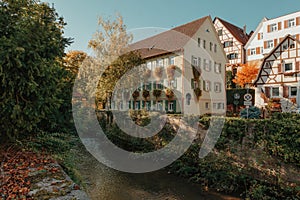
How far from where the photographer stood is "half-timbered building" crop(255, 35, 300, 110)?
1792cm

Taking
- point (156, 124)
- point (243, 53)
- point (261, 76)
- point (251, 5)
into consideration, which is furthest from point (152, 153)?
point (243, 53)

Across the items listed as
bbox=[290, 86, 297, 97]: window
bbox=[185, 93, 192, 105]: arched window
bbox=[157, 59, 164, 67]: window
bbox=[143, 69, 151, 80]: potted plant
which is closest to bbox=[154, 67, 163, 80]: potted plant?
bbox=[157, 59, 164, 67]: window

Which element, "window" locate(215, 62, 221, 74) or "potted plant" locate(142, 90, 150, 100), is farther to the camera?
"window" locate(215, 62, 221, 74)

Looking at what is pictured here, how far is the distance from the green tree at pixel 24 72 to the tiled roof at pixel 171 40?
46.2ft

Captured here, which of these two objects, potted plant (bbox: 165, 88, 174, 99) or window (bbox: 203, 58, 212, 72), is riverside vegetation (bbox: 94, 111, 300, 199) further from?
window (bbox: 203, 58, 212, 72)

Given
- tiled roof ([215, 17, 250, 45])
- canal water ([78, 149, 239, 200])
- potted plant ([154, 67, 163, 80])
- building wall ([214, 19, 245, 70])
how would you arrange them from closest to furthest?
canal water ([78, 149, 239, 200]), potted plant ([154, 67, 163, 80]), building wall ([214, 19, 245, 70]), tiled roof ([215, 17, 250, 45])

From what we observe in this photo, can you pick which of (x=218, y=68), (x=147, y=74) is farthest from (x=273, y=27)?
(x=147, y=74)

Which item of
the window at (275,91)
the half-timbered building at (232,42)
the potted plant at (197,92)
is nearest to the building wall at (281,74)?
the window at (275,91)

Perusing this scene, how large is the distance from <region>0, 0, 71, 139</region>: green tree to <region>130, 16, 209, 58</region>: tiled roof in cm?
1409

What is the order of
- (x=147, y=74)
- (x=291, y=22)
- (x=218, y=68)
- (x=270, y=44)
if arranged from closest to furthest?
(x=147, y=74) → (x=218, y=68) → (x=291, y=22) → (x=270, y=44)

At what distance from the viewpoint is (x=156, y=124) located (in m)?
12.6

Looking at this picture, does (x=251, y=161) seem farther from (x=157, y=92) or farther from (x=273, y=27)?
(x=273, y=27)

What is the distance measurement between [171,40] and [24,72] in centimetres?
1814

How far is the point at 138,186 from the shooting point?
339 inches
